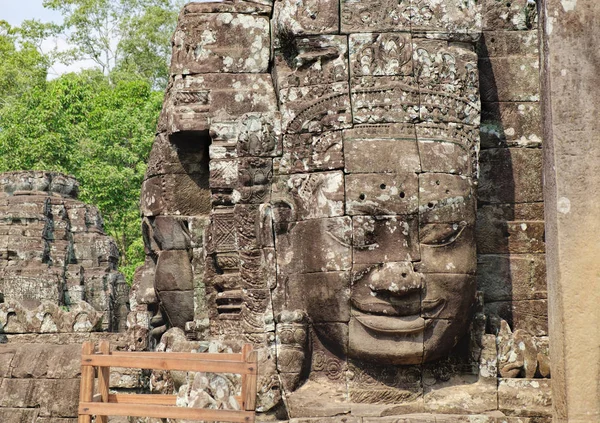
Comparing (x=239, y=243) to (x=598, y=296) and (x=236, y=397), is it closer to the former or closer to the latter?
(x=236, y=397)

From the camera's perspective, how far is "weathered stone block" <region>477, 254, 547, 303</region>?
9.44 meters

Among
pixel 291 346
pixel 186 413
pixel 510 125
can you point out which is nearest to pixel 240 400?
pixel 186 413

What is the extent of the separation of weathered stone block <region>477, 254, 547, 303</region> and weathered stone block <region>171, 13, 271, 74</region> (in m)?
2.68

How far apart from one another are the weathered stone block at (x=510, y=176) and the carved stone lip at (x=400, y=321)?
1426mm

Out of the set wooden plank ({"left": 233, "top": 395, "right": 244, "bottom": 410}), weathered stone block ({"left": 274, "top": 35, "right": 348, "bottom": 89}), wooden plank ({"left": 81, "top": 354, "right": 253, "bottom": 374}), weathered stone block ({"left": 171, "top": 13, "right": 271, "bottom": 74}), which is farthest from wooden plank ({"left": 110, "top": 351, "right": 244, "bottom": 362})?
weathered stone block ({"left": 171, "top": 13, "right": 271, "bottom": 74})

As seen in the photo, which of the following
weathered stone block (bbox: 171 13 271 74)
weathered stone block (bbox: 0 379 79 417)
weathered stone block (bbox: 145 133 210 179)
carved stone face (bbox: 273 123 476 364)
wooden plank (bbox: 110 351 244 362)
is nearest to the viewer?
wooden plank (bbox: 110 351 244 362)

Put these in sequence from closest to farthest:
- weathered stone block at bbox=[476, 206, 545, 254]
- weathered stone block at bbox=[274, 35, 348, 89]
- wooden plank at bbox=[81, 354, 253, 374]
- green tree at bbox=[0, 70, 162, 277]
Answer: wooden plank at bbox=[81, 354, 253, 374]
weathered stone block at bbox=[274, 35, 348, 89]
weathered stone block at bbox=[476, 206, 545, 254]
green tree at bbox=[0, 70, 162, 277]

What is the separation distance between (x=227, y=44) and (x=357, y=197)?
87.8 inches

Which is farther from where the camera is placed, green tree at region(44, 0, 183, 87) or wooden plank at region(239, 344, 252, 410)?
green tree at region(44, 0, 183, 87)

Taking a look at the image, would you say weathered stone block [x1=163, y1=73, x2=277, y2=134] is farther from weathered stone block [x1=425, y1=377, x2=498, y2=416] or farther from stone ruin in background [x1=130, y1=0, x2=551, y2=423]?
weathered stone block [x1=425, y1=377, x2=498, y2=416]

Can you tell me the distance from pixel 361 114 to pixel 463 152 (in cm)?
87

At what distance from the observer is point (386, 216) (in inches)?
338

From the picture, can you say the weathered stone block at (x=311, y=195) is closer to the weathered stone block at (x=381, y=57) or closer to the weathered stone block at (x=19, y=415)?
the weathered stone block at (x=381, y=57)

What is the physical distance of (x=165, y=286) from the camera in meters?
10.6
